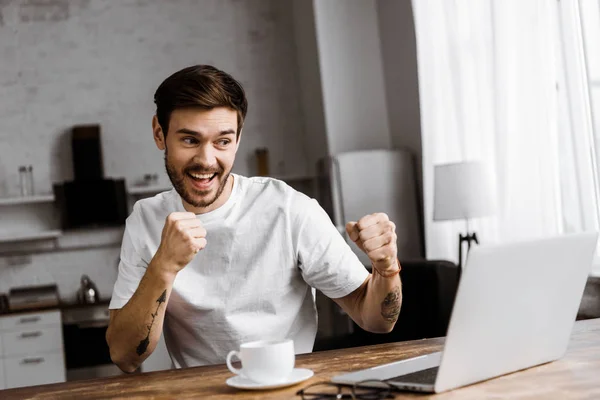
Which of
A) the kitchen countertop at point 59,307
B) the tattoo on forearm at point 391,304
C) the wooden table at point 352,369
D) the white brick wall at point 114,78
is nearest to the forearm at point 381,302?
the tattoo on forearm at point 391,304

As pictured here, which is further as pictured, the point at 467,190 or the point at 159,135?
the point at 467,190

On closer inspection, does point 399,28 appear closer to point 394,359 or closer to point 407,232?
point 407,232

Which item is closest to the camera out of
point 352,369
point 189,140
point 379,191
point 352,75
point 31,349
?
point 352,369

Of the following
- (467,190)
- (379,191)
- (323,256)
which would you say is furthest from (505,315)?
(379,191)

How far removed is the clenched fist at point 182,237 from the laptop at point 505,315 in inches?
19.0

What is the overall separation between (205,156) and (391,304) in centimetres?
62

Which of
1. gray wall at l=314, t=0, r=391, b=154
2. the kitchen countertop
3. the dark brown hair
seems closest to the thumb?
the dark brown hair

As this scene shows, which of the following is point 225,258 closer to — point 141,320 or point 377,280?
point 141,320

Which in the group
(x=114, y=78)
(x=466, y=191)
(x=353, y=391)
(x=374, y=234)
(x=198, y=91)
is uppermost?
(x=114, y=78)

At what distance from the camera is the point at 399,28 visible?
213 inches

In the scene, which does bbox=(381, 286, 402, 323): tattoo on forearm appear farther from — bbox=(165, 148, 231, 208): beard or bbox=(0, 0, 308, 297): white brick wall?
bbox=(0, 0, 308, 297): white brick wall

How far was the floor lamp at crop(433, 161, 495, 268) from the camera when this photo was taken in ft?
12.9

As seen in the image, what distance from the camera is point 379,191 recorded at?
509 cm

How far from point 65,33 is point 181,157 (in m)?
4.36
